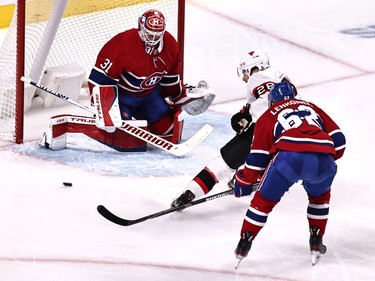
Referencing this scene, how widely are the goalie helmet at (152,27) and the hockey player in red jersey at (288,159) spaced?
1.07 metres

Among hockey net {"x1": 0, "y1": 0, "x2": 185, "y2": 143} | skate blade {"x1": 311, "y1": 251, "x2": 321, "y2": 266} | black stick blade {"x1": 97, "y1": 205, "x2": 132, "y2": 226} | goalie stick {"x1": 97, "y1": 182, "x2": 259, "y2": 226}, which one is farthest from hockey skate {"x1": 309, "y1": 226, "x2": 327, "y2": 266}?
hockey net {"x1": 0, "y1": 0, "x2": 185, "y2": 143}

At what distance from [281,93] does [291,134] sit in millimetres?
226

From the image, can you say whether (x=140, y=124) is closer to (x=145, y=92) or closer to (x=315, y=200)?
(x=145, y=92)

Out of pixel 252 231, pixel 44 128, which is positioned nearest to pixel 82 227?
pixel 252 231

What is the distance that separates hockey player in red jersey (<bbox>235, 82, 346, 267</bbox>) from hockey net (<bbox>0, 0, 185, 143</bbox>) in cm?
161

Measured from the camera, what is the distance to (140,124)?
553 cm

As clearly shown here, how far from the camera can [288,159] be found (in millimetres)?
4172

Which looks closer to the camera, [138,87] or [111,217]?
[111,217]

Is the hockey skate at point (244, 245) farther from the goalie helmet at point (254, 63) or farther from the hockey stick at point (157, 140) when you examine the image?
the hockey stick at point (157, 140)

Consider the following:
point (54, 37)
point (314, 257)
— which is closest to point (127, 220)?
point (314, 257)

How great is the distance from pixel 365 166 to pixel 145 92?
101cm

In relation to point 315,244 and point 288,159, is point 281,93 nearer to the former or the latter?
point 288,159

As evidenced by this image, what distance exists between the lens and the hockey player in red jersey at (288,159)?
4.18 meters

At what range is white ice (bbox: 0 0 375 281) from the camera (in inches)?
173
